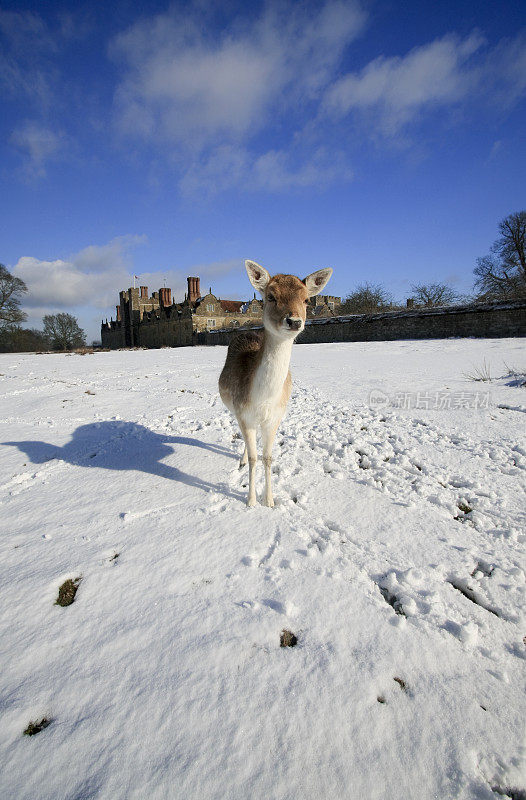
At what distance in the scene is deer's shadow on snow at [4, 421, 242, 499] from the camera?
4021 millimetres

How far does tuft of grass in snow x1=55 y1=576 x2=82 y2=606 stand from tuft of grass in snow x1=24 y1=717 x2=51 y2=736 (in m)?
0.71

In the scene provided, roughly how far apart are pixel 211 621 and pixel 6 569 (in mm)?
1571

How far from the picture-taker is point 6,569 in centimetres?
237

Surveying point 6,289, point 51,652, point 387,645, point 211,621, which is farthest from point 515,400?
point 6,289

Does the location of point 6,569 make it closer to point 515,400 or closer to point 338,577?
point 338,577

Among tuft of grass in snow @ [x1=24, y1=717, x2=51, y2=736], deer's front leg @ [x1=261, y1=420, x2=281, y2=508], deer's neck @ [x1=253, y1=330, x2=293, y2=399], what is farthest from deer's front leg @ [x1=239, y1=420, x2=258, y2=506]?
tuft of grass in snow @ [x1=24, y1=717, x2=51, y2=736]

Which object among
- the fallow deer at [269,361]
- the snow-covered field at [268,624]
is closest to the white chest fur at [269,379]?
the fallow deer at [269,361]

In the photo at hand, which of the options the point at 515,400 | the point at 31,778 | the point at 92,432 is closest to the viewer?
the point at 31,778

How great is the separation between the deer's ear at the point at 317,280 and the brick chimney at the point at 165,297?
66.5 metres

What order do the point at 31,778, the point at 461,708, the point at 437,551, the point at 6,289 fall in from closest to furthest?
the point at 31,778
the point at 461,708
the point at 437,551
the point at 6,289

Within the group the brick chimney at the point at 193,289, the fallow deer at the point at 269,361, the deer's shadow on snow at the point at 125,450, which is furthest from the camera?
the brick chimney at the point at 193,289

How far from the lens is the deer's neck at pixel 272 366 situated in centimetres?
316

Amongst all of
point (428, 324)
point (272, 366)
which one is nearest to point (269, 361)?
point (272, 366)

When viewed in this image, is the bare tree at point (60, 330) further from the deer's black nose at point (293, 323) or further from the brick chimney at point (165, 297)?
the deer's black nose at point (293, 323)
